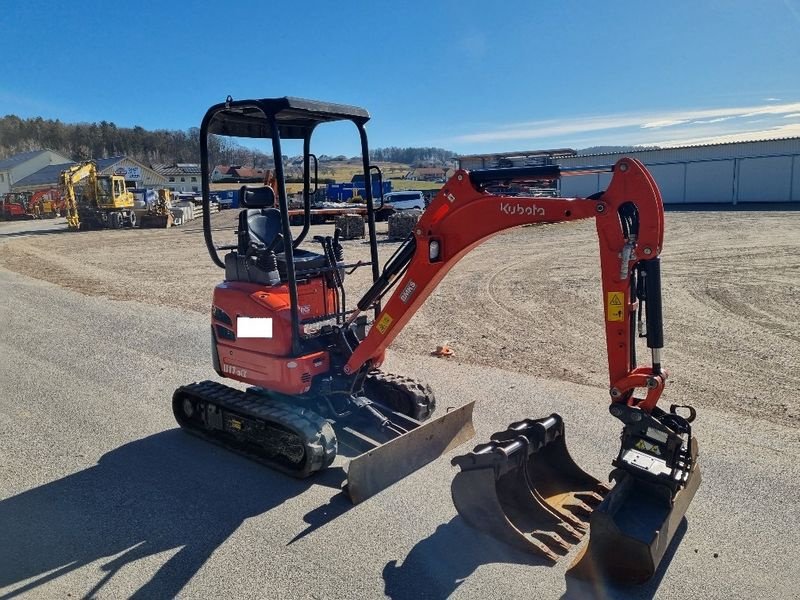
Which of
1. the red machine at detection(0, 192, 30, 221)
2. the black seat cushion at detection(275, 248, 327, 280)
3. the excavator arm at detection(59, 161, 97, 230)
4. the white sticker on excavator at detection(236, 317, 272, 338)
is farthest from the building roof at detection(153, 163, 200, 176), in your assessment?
the white sticker on excavator at detection(236, 317, 272, 338)

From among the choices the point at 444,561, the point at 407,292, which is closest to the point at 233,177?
the point at 407,292

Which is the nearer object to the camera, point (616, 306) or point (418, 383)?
point (616, 306)

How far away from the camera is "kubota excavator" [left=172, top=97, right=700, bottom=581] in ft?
12.7

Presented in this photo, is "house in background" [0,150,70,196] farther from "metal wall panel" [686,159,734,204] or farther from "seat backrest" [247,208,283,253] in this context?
"seat backrest" [247,208,283,253]

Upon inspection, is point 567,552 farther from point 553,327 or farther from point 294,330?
point 553,327

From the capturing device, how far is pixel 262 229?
595 centimetres

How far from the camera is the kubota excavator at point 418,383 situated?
388 cm

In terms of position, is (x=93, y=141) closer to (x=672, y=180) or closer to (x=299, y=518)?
(x=672, y=180)

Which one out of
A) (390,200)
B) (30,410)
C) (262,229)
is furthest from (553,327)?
(390,200)

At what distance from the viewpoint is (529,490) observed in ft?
14.6

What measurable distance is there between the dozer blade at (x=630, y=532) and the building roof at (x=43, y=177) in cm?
7767

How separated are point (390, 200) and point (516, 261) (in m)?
18.2

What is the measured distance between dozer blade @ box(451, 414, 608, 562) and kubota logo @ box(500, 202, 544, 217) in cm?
157

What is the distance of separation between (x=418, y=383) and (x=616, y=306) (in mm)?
2552
